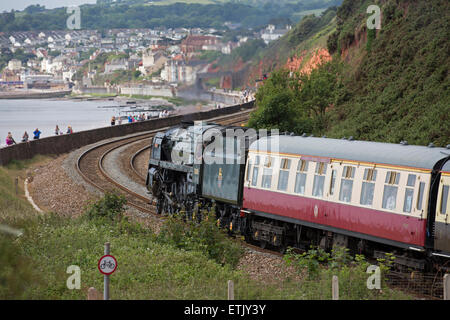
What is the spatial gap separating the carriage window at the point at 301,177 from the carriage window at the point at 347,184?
5.03 feet

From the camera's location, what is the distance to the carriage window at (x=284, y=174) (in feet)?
59.6

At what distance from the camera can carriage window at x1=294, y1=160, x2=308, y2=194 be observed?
57.5ft

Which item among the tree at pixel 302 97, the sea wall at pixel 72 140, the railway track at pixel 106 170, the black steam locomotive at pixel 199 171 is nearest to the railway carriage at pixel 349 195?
the black steam locomotive at pixel 199 171

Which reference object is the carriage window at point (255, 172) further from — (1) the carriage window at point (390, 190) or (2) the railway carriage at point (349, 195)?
(1) the carriage window at point (390, 190)

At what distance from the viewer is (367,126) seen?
34094mm

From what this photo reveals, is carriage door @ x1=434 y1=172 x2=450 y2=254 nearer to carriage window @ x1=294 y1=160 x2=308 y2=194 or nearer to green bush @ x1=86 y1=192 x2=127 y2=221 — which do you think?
carriage window @ x1=294 y1=160 x2=308 y2=194

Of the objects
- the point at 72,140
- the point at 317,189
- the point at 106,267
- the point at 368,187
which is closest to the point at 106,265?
the point at 106,267

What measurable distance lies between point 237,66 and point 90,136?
18899 millimetres

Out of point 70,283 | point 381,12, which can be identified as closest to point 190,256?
point 70,283
